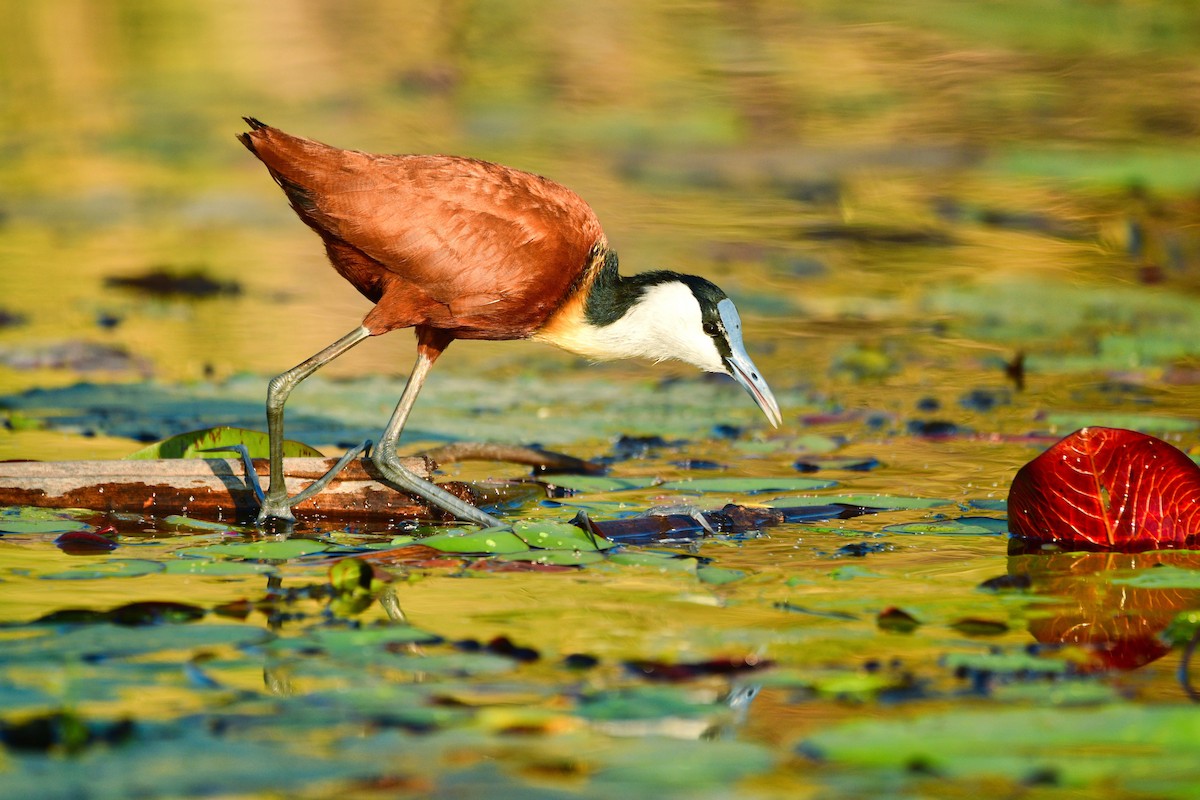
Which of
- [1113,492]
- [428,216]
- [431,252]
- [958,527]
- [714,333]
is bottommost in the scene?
[958,527]

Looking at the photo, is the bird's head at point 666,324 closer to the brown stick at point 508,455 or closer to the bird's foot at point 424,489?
the brown stick at point 508,455

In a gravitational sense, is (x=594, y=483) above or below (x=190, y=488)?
below

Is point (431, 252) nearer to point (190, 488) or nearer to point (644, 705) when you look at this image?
point (190, 488)

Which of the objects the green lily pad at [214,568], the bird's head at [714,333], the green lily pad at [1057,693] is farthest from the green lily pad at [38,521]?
the green lily pad at [1057,693]

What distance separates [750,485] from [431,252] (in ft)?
4.89

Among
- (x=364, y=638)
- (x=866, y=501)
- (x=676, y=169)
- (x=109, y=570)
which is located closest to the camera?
(x=364, y=638)

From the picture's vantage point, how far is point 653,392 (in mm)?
7824

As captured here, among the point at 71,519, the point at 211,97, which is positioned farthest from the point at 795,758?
the point at 211,97

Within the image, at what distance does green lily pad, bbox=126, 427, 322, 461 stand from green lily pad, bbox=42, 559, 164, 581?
3.32 feet

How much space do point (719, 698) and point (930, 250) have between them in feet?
26.4

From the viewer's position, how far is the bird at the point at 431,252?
536cm

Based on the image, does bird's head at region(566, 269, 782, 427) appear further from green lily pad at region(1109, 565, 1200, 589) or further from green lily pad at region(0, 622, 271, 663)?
green lily pad at region(0, 622, 271, 663)

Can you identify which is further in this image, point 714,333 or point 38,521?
point 714,333

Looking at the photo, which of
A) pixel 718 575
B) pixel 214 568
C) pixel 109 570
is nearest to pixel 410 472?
pixel 214 568
